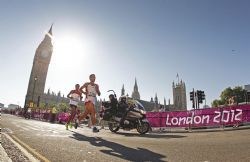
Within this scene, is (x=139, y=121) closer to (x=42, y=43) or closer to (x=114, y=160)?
(x=114, y=160)

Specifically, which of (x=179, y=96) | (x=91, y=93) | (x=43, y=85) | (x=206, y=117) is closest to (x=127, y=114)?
(x=91, y=93)

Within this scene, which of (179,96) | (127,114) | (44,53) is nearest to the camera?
(127,114)

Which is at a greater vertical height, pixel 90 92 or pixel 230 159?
pixel 90 92

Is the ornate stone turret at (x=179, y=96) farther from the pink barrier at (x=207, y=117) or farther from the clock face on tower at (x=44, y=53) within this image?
the pink barrier at (x=207, y=117)

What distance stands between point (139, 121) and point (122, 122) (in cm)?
78

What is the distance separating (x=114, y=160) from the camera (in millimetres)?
3725

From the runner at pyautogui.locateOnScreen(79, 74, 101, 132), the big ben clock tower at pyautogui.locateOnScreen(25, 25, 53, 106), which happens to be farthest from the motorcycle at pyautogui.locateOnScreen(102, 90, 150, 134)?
the big ben clock tower at pyautogui.locateOnScreen(25, 25, 53, 106)

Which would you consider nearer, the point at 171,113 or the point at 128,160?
the point at 128,160

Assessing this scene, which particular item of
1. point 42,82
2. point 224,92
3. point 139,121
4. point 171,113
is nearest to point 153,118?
point 171,113

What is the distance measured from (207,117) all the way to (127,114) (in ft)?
22.2

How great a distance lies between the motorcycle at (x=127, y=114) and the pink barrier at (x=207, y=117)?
5.74 meters

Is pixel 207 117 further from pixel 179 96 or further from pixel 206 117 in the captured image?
pixel 179 96

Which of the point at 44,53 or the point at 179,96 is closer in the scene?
the point at 179,96

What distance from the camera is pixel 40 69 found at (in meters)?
151
